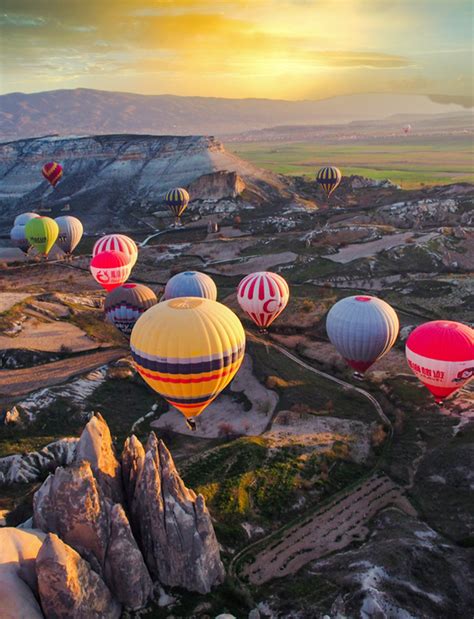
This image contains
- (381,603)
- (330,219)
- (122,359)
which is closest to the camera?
(381,603)

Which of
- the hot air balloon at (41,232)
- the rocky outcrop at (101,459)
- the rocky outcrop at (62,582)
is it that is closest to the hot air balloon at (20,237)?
the hot air balloon at (41,232)

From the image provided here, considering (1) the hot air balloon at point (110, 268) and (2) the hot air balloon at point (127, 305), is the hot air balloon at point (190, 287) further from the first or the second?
(1) the hot air balloon at point (110, 268)

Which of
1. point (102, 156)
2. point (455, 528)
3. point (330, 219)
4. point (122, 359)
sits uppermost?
point (102, 156)

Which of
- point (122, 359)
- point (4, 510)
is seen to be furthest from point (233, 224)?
point (4, 510)

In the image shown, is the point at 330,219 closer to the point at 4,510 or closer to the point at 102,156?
the point at 102,156

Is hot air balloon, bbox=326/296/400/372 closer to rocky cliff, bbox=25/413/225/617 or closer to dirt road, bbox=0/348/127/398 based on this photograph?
dirt road, bbox=0/348/127/398

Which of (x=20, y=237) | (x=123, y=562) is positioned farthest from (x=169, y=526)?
(x=20, y=237)

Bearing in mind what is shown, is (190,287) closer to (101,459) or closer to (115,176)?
(101,459)

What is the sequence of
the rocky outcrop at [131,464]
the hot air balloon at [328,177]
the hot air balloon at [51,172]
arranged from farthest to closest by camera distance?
1. the hot air balloon at [51,172]
2. the hot air balloon at [328,177]
3. the rocky outcrop at [131,464]
